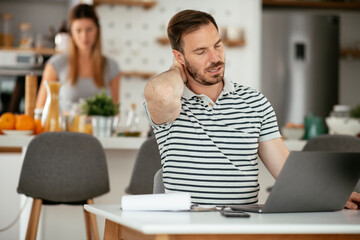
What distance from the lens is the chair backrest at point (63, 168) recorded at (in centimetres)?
274

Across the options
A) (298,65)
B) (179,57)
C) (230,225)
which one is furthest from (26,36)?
(230,225)

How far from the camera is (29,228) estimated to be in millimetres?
2859

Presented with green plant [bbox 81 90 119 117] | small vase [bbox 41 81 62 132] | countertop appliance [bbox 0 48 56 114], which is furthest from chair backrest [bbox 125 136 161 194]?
countertop appliance [bbox 0 48 56 114]

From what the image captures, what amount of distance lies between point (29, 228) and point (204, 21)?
1442 millimetres

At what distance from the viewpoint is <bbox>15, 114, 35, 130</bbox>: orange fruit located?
3.12m

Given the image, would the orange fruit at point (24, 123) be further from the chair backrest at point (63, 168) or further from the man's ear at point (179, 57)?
the man's ear at point (179, 57)

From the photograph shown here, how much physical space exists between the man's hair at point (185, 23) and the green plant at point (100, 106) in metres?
1.26

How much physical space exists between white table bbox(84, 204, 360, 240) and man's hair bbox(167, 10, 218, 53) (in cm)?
77

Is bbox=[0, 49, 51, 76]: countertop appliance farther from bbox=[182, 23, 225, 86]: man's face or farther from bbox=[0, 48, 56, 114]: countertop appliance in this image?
bbox=[182, 23, 225, 86]: man's face

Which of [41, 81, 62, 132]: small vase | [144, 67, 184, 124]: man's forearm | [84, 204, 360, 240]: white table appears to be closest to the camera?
[84, 204, 360, 240]: white table

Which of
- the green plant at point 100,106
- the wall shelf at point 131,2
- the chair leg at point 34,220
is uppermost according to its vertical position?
the wall shelf at point 131,2

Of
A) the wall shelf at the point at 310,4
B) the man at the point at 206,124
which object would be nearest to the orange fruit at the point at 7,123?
the man at the point at 206,124

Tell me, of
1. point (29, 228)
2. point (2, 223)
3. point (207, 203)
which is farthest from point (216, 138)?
point (2, 223)

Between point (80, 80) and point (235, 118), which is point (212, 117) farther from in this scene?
point (80, 80)
